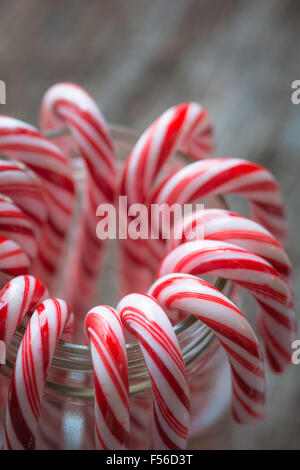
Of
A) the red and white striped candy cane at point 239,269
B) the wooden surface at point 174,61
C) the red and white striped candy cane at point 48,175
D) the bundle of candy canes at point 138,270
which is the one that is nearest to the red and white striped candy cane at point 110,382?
the bundle of candy canes at point 138,270

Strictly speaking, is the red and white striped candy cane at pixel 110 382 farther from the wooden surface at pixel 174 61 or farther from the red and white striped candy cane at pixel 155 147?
the wooden surface at pixel 174 61

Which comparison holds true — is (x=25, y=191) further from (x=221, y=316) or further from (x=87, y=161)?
(x=221, y=316)

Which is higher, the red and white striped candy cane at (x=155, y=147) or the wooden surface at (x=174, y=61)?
the wooden surface at (x=174, y=61)

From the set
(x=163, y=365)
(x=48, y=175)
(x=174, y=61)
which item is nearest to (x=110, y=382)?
(x=163, y=365)

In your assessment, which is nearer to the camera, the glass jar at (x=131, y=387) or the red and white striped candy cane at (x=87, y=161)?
the glass jar at (x=131, y=387)

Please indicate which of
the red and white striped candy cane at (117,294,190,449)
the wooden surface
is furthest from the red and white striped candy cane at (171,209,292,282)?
the wooden surface
